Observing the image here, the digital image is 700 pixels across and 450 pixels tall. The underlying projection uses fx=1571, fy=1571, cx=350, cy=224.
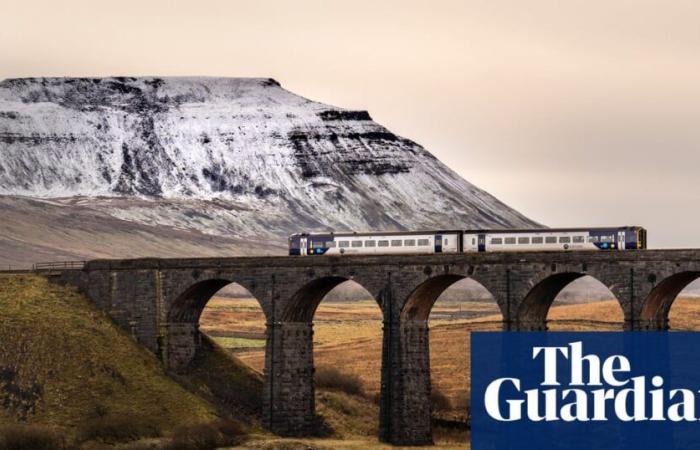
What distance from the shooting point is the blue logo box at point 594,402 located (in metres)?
85.9

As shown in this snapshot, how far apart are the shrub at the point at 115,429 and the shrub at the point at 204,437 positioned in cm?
198

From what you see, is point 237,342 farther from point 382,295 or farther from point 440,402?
point 382,295

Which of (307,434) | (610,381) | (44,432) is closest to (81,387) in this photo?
(44,432)

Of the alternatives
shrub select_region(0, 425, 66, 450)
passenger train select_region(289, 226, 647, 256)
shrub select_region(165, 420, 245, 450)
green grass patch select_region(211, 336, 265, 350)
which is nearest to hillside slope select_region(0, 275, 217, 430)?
shrub select_region(165, 420, 245, 450)

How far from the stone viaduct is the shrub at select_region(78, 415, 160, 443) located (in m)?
9.72

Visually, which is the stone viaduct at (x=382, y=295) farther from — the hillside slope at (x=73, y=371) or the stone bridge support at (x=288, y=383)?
the hillside slope at (x=73, y=371)

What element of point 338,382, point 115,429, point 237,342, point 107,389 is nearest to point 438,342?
point 237,342

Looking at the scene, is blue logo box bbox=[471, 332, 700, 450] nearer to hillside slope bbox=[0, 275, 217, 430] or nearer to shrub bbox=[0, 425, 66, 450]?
hillside slope bbox=[0, 275, 217, 430]

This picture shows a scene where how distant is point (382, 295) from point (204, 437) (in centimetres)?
Result: 1449

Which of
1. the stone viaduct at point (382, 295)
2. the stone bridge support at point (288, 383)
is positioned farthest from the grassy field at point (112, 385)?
the stone viaduct at point (382, 295)

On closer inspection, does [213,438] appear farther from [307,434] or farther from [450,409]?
[450,409]

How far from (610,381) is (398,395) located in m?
17.4

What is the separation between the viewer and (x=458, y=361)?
448 feet

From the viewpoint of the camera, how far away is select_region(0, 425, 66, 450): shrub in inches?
3524
